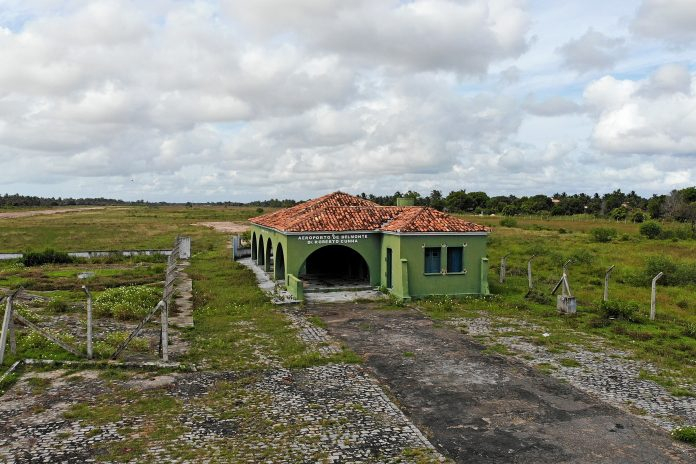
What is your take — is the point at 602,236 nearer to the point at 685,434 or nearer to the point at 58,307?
the point at 685,434

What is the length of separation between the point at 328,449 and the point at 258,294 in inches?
542

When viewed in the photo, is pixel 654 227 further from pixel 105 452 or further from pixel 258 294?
pixel 105 452

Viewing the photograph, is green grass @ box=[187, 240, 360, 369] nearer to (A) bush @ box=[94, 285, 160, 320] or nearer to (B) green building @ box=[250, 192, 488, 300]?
(A) bush @ box=[94, 285, 160, 320]

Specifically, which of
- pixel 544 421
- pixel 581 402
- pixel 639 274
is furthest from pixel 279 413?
pixel 639 274

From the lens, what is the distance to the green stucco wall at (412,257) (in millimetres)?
21359

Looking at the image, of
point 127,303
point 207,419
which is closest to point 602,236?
point 127,303

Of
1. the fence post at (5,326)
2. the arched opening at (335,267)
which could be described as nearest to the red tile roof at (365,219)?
the arched opening at (335,267)

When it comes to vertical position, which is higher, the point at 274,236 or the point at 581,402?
the point at 274,236

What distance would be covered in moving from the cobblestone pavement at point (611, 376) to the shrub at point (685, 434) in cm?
36

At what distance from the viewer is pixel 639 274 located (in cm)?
2688

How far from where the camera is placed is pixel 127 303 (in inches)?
751

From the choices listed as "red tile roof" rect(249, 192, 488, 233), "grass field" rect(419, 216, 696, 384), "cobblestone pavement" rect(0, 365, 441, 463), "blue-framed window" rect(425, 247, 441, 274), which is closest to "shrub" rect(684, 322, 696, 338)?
"grass field" rect(419, 216, 696, 384)

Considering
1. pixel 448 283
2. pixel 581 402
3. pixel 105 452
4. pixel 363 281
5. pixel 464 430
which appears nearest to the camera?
pixel 105 452

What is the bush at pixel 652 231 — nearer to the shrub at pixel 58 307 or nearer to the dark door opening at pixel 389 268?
the dark door opening at pixel 389 268
